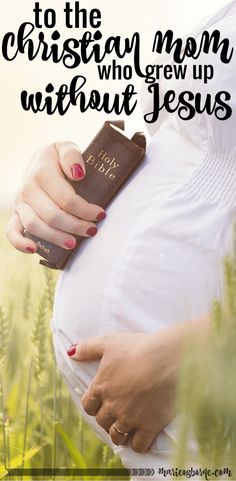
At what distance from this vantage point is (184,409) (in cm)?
54

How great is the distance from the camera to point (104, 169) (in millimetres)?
1168

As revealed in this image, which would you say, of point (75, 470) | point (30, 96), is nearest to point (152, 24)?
point (30, 96)

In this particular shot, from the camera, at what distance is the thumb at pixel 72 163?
1.16 metres

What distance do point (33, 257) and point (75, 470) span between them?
490mm

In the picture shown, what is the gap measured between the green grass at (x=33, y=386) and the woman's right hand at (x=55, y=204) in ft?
0.66

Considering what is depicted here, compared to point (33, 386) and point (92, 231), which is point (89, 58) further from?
point (33, 386)

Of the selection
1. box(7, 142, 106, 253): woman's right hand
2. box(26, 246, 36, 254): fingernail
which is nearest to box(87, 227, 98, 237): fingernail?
box(7, 142, 106, 253): woman's right hand

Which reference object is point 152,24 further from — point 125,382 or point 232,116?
point 125,382

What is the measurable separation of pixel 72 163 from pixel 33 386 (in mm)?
837

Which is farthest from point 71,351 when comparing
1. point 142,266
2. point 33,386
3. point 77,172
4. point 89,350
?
point 33,386

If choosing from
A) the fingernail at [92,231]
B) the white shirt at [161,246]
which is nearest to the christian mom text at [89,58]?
the white shirt at [161,246]

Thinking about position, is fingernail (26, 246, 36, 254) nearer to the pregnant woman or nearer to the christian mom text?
the pregnant woman

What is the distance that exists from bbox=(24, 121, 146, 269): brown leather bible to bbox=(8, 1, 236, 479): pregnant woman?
1 cm

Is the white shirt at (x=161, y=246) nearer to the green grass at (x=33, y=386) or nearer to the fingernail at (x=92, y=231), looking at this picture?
the fingernail at (x=92, y=231)
